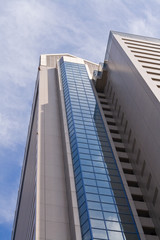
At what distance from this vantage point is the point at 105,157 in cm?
4472

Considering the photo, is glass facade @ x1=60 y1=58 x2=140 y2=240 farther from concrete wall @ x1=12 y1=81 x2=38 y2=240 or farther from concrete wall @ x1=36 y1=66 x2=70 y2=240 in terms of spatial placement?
concrete wall @ x1=12 y1=81 x2=38 y2=240

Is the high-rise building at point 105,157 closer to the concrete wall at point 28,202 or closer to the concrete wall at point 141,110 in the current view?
the concrete wall at point 141,110

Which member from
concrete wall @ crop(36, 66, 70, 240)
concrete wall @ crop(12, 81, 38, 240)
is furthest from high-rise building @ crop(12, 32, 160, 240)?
concrete wall @ crop(12, 81, 38, 240)

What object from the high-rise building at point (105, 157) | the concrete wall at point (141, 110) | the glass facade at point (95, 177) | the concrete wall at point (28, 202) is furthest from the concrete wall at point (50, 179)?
the concrete wall at point (141, 110)

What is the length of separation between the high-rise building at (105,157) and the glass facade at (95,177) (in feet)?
0.32

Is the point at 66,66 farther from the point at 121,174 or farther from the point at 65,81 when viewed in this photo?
the point at 121,174

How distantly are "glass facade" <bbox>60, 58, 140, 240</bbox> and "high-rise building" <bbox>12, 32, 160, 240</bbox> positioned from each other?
96 mm

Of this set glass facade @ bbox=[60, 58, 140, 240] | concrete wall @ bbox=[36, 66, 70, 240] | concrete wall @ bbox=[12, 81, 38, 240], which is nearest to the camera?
glass facade @ bbox=[60, 58, 140, 240]

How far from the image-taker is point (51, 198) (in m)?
37.8

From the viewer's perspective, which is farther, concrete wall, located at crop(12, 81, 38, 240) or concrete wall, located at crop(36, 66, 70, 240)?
concrete wall, located at crop(12, 81, 38, 240)

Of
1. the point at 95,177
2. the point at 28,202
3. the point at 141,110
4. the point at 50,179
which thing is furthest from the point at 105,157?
the point at 28,202

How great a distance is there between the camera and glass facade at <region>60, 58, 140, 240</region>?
3353 cm

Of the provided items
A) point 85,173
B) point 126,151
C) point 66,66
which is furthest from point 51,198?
point 66,66

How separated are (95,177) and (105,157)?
4.94 metres
